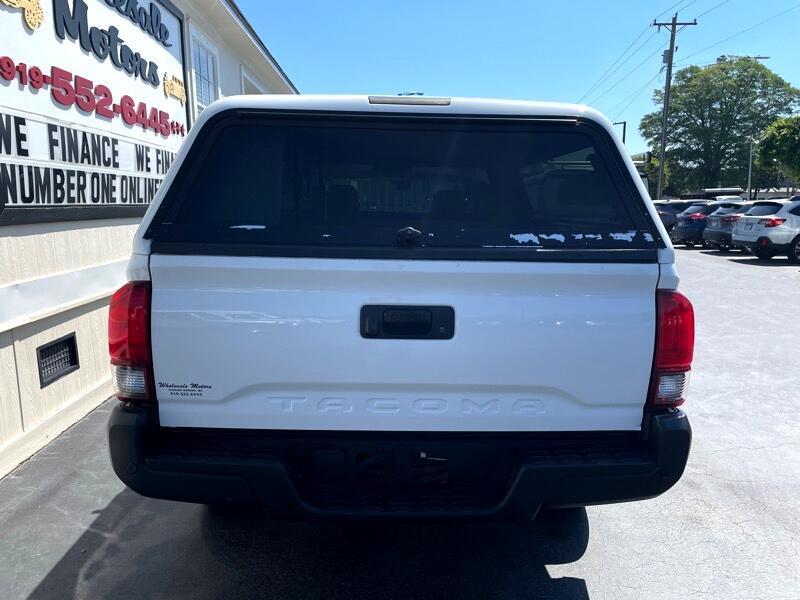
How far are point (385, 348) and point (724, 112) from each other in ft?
219

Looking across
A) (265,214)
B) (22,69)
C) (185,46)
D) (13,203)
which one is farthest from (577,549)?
(185,46)

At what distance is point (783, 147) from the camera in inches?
1139

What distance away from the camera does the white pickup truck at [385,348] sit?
2359mm

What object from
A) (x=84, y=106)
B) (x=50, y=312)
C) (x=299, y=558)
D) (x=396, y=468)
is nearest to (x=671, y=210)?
(x=84, y=106)

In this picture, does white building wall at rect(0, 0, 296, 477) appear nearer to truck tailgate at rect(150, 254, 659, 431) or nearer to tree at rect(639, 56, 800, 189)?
truck tailgate at rect(150, 254, 659, 431)

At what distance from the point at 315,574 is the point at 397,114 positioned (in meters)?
2.17

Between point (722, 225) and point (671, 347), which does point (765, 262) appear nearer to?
point (722, 225)

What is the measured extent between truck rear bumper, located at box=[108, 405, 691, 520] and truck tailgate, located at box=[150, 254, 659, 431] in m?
0.09

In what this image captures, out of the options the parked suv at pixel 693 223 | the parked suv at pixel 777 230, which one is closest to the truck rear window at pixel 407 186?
the parked suv at pixel 777 230

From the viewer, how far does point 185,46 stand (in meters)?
7.82

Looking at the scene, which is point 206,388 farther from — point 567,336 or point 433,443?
point 567,336

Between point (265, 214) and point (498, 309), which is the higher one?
point (265, 214)

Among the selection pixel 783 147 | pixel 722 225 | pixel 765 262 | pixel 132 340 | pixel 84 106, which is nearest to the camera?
pixel 132 340

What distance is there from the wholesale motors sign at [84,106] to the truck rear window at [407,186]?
7.86ft
